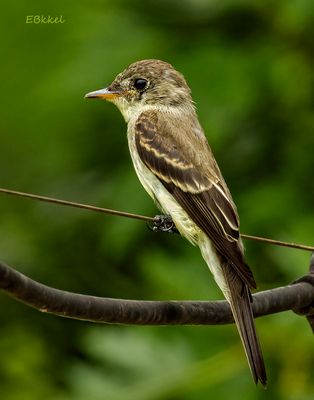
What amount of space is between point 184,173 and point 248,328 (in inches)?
40.2

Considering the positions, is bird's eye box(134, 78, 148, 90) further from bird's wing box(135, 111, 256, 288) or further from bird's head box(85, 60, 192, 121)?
bird's wing box(135, 111, 256, 288)

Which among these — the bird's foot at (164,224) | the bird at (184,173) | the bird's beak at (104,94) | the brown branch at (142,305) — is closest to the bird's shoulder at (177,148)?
the bird at (184,173)

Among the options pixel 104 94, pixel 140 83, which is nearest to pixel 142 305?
pixel 104 94

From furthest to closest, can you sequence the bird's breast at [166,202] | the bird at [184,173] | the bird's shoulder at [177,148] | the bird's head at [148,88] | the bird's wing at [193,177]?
the bird's head at [148,88], the bird's shoulder at [177,148], the bird's breast at [166,202], the bird's wing at [193,177], the bird at [184,173]

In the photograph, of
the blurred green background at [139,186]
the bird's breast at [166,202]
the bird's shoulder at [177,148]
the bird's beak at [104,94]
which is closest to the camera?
the bird's breast at [166,202]

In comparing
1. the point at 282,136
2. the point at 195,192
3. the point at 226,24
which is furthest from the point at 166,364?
the point at 226,24

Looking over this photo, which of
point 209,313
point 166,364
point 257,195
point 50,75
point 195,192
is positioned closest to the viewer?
point 209,313

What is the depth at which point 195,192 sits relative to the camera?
4.84 meters

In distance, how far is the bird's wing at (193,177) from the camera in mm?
4527

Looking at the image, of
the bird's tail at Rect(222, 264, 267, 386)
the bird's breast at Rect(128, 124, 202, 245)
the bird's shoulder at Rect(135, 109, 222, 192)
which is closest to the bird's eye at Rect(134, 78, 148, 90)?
the bird's shoulder at Rect(135, 109, 222, 192)

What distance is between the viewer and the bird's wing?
4527 mm

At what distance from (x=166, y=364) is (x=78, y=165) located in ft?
4.96

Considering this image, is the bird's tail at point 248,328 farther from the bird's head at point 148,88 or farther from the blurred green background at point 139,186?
the bird's head at point 148,88

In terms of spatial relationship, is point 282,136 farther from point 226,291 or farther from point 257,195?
point 226,291
